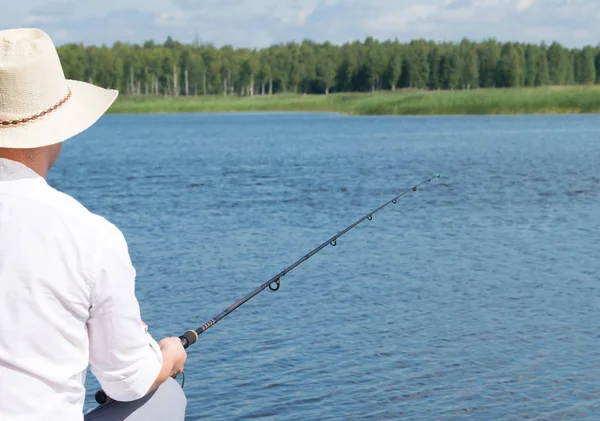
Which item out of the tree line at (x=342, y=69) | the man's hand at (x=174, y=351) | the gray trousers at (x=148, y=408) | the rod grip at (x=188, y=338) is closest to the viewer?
the man's hand at (x=174, y=351)

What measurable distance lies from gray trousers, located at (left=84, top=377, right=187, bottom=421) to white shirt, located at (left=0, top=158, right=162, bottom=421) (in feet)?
1.89

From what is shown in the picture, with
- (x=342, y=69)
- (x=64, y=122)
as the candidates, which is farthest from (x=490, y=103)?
(x=342, y=69)

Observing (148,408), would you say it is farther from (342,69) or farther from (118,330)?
(342,69)

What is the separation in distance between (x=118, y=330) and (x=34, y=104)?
60cm

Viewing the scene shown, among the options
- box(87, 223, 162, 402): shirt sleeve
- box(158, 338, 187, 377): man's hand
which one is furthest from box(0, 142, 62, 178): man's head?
box(158, 338, 187, 377): man's hand

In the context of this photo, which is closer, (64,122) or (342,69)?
(64,122)

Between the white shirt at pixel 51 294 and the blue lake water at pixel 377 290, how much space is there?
435 cm

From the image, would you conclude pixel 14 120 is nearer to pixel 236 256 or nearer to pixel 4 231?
pixel 4 231

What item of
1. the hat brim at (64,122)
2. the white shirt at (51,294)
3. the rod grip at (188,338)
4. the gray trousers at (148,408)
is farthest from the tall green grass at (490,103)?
the white shirt at (51,294)

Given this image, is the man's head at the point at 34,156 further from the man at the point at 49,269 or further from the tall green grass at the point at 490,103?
the tall green grass at the point at 490,103

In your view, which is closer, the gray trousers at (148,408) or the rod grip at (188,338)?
the gray trousers at (148,408)

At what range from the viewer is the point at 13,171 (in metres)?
2.43

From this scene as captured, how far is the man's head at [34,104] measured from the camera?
8.01 ft

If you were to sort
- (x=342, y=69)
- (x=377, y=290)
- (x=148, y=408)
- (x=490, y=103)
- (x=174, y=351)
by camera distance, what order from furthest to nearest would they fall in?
(x=342, y=69), (x=490, y=103), (x=377, y=290), (x=148, y=408), (x=174, y=351)
